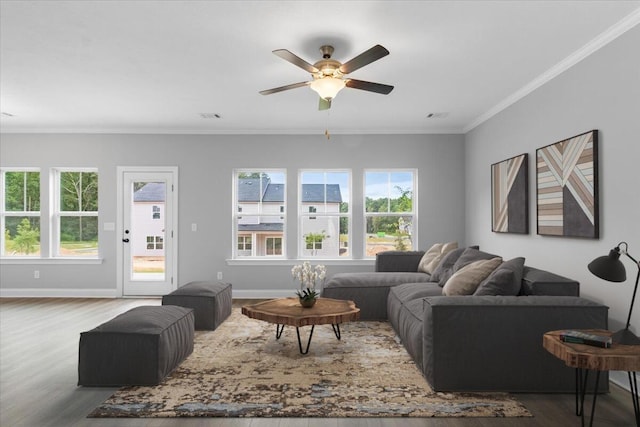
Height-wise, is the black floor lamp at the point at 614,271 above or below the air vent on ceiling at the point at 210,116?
below

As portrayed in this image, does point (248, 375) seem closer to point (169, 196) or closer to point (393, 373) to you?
point (393, 373)

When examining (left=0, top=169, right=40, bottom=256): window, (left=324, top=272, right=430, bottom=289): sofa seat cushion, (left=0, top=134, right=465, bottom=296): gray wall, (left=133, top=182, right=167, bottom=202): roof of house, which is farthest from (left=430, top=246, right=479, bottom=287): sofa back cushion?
(left=0, top=169, right=40, bottom=256): window

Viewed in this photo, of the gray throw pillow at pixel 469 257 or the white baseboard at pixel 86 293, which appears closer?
the gray throw pillow at pixel 469 257

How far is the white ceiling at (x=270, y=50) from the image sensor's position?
121 inches

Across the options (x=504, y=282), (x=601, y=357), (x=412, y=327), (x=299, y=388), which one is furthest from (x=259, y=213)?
(x=601, y=357)

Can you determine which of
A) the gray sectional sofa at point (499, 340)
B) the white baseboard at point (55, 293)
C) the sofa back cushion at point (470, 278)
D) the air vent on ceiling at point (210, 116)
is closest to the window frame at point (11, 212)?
the white baseboard at point (55, 293)

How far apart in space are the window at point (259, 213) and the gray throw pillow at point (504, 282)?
415cm

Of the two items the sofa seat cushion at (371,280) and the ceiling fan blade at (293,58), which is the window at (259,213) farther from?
the ceiling fan blade at (293,58)

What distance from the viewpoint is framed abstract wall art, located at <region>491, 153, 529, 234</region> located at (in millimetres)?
4852

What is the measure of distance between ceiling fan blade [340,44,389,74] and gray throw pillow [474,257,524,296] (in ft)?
6.15

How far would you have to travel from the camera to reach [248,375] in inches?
137

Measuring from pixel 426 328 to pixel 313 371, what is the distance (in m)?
0.98

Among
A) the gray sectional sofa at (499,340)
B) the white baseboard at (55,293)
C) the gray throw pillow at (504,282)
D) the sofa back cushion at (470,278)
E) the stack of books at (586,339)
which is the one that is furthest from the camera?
the white baseboard at (55,293)

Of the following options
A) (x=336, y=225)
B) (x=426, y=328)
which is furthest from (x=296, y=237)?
(x=426, y=328)
